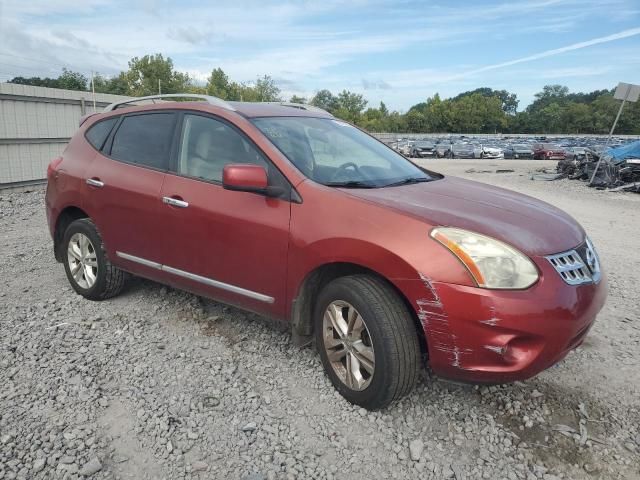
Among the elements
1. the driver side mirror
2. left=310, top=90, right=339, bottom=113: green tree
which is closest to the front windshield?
the driver side mirror

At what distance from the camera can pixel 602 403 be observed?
3.06 meters

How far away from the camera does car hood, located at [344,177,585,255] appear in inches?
103

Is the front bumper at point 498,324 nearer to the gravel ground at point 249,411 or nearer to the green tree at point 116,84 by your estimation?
the gravel ground at point 249,411

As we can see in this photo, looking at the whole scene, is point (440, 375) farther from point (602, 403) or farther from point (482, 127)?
point (482, 127)

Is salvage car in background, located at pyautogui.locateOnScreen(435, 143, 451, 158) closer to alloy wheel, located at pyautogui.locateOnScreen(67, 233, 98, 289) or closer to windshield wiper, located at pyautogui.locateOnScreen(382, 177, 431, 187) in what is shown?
windshield wiper, located at pyautogui.locateOnScreen(382, 177, 431, 187)

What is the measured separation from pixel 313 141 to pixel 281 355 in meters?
1.50

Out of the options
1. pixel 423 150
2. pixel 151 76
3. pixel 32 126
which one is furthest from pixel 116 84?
pixel 32 126

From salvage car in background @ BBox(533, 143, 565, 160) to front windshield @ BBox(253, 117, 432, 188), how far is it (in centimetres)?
3632

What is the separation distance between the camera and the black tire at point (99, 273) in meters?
4.26

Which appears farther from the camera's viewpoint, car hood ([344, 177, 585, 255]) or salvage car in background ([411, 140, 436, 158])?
salvage car in background ([411, 140, 436, 158])

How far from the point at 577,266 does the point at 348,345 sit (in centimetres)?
128

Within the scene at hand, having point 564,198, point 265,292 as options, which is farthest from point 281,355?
point 564,198

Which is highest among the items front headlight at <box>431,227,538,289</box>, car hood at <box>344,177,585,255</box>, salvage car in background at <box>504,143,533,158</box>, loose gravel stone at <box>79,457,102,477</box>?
car hood at <box>344,177,585,255</box>

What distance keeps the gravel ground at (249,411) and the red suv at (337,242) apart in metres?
0.33
